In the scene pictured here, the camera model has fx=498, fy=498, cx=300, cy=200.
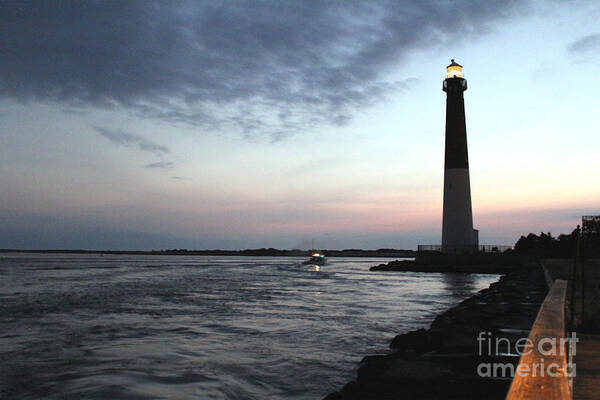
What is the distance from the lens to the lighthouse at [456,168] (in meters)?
Result: 36.1

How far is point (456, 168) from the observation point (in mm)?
36156

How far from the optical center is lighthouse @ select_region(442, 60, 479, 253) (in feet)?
118

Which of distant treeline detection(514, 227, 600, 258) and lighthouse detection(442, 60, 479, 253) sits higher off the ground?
lighthouse detection(442, 60, 479, 253)

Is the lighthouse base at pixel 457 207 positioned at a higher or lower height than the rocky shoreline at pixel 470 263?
higher

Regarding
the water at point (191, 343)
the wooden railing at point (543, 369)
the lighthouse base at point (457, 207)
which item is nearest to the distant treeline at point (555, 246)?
the lighthouse base at point (457, 207)

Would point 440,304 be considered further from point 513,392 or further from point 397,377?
point 513,392

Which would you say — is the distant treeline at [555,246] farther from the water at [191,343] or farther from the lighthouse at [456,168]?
the water at [191,343]

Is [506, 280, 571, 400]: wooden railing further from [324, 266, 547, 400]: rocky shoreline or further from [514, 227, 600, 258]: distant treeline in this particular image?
[514, 227, 600, 258]: distant treeline

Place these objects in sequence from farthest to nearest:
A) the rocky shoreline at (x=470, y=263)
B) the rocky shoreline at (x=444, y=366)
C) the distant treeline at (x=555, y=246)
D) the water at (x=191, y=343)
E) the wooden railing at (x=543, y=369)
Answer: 1. the rocky shoreline at (x=470, y=263)
2. the distant treeline at (x=555, y=246)
3. the water at (x=191, y=343)
4. the rocky shoreline at (x=444, y=366)
5. the wooden railing at (x=543, y=369)

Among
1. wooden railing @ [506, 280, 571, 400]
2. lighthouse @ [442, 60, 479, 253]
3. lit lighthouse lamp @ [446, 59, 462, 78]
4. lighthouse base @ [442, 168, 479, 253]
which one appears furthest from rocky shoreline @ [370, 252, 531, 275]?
wooden railing @ [506, 280, 571, 400]

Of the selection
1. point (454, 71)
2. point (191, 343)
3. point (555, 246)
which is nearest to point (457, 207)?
point (454, 71)

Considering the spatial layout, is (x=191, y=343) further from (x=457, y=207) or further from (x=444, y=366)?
(x=457, y=207)

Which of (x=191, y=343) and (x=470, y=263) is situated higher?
(x=470, y=263)

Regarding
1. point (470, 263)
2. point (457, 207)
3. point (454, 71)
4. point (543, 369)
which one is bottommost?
point (470, 263)
